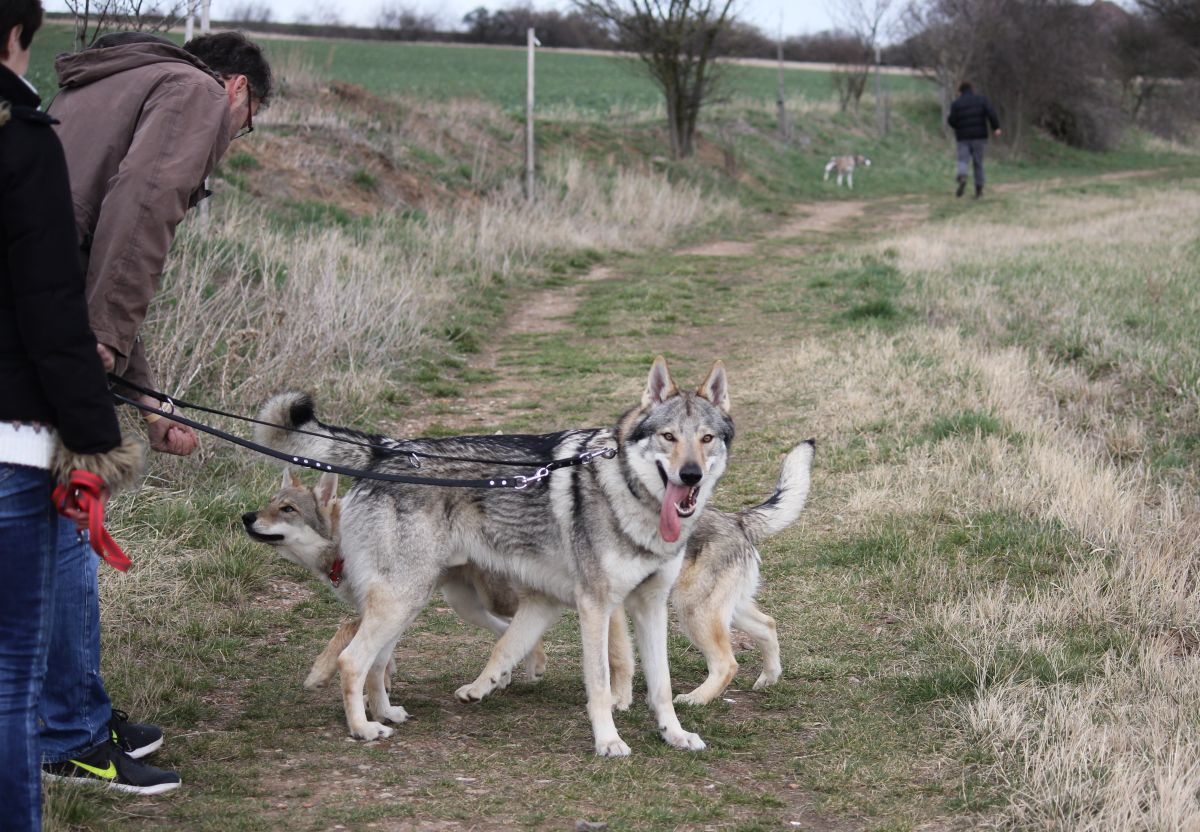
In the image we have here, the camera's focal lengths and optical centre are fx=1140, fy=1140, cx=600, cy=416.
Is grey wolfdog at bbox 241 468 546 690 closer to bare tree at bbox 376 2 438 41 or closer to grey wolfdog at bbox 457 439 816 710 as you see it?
grey wolfdog at bbox 457 439 816 710

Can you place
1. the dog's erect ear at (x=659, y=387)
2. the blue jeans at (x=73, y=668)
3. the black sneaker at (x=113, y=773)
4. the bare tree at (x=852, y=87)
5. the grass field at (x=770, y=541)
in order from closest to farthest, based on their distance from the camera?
the blue jeans at (x=73, y=668), the black sneaker at (x=113, y=773), the grass field at (x=770, y=541), the dog's erect ear at (x=659, y=387), the bare tree at (x=852, y=87)

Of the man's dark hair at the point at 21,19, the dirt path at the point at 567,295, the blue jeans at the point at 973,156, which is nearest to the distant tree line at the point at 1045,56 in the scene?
the blue jeans at the point at 973,156

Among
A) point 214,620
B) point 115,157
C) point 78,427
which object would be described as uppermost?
point 115,157

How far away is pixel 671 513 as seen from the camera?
447cm

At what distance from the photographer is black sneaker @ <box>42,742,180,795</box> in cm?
366

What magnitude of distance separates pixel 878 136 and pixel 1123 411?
108 ft

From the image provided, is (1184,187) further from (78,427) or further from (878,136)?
(78,427)

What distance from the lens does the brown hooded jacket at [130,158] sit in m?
3.56

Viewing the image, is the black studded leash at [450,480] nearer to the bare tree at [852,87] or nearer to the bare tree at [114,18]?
the bare tree at [114,18]

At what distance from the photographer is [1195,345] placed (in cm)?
1011

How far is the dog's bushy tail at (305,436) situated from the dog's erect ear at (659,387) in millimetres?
1195

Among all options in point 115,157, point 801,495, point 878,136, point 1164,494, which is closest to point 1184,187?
point 878,136

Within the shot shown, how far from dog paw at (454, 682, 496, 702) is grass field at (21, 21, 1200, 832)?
9 centimetres

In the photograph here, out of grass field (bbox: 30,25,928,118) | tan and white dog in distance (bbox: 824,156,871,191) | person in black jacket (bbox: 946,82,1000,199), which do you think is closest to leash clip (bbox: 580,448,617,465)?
grass field (bbox: 30,25,928,118)
